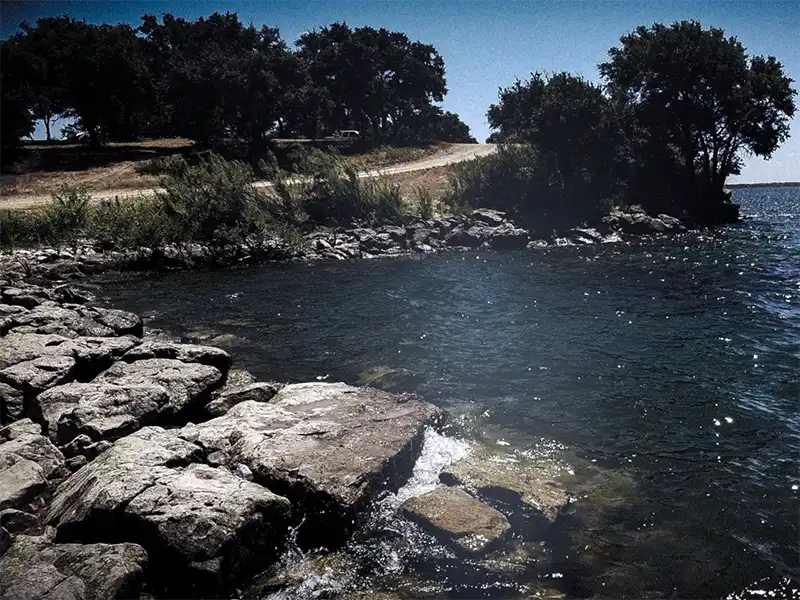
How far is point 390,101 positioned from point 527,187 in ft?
121

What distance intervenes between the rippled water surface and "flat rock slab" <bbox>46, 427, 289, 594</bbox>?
976 mm

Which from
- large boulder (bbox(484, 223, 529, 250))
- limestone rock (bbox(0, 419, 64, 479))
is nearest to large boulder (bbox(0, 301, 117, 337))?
limestone rock (bbox(0, 419, 64, 479))

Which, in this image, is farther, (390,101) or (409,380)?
(390,101)

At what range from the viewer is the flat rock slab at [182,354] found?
12.7m

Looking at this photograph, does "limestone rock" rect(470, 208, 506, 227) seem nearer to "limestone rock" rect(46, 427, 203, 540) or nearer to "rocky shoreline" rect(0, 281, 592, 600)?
"rocky shoreline" rect(0, 281, 592, 600)

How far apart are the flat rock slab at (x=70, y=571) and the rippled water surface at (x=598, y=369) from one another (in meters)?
1.92

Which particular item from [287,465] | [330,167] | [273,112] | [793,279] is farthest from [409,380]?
[273,112]

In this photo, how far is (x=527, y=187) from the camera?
46062 millimetres

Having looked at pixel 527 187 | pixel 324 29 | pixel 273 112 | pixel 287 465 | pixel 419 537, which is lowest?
pixel 419 537

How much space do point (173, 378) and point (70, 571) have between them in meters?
5.61

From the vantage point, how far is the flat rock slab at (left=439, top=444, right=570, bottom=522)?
8308 mm

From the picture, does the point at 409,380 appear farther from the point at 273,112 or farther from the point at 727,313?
the point at 273,112

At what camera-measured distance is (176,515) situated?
653 centimetres

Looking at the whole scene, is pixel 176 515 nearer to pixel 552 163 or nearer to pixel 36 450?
pixel 36 450
